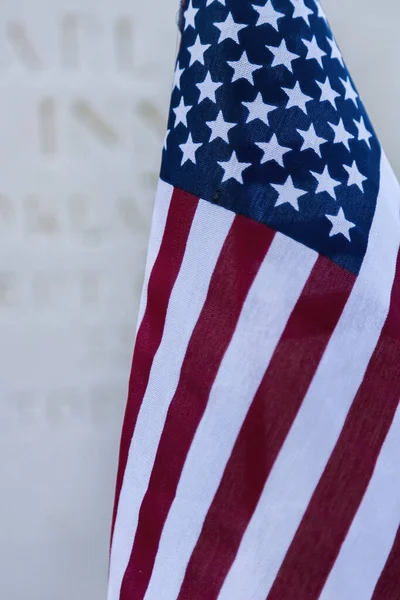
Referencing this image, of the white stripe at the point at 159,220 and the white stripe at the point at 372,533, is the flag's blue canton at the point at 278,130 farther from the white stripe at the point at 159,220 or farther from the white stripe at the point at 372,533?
the white stripe at the point at 372,533

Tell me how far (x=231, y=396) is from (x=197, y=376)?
47 mm

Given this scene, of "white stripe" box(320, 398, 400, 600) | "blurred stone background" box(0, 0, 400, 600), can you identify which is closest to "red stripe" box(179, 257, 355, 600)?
"white stripe" box(320, 398, 400, 600)

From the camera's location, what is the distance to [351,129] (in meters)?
0.70

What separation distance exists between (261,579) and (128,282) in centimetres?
49

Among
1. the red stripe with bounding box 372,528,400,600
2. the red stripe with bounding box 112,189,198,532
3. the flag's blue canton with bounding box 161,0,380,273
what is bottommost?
the red stripe with bounding box 372,528,400,600

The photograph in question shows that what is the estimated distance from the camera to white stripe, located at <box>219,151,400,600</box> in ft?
2.25

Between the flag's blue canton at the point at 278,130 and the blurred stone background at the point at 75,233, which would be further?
the blurred stone background at the point at 75,233

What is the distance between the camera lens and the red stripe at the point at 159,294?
72 cm

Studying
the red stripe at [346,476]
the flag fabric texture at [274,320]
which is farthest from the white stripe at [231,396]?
the red stripe at [346,476]

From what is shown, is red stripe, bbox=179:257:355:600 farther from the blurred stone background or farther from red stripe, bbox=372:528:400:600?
the blurred stone background

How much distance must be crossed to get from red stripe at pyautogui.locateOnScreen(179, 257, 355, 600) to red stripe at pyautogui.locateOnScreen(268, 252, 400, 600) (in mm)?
56

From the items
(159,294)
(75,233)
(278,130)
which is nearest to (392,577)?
(159,294)

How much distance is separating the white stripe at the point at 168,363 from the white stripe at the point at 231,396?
50 mm

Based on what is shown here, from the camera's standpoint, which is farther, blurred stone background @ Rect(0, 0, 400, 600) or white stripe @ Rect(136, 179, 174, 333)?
blurred stone background @ Rect(0, 0, 400, 600)
